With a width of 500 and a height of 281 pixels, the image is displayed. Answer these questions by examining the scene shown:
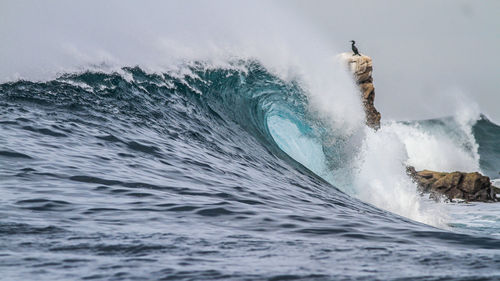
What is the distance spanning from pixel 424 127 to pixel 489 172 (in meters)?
5.82

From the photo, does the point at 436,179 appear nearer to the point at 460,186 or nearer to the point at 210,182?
the point at 460,186

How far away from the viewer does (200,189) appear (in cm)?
562

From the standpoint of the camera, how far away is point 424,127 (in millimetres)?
40250

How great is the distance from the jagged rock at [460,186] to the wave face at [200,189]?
656 cm

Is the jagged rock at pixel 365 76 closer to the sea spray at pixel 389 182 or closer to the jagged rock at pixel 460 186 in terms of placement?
the jagged rock at pixel 460 186

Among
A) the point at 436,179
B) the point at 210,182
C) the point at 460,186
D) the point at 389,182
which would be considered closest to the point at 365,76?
the point at 436,179

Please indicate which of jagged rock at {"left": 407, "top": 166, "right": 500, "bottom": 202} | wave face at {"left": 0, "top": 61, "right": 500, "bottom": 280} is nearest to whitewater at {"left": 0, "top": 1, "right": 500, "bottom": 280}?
wave face at {"left": 0, "top": 61, "right": 500, "bottom": 280}

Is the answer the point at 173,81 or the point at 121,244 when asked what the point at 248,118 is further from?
the point at 121,244

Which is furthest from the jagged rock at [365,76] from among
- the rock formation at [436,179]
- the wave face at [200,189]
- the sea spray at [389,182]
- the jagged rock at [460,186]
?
the wave face at [200,189]

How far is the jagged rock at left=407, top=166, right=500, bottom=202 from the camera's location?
732 inches

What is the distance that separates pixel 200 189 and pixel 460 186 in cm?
1657

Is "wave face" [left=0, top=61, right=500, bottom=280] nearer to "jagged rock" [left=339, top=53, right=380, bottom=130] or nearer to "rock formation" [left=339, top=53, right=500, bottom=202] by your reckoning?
"rock formation" [left=339, top=53, right=500, bottom=202]

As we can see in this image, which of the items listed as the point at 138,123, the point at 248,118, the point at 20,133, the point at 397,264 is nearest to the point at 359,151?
the point at 248,118

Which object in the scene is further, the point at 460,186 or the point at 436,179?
the point at 436,179
